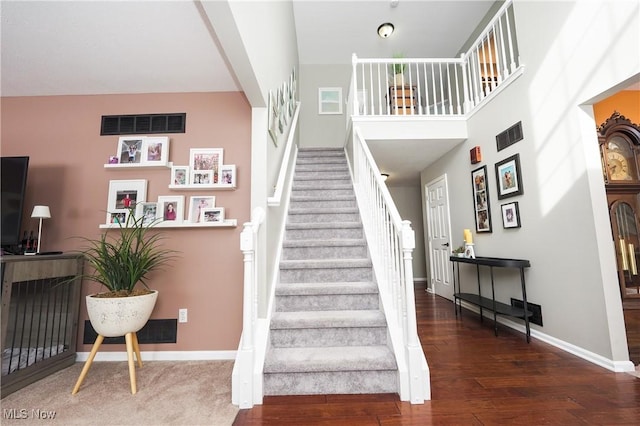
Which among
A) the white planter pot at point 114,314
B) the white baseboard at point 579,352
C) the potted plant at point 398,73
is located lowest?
the white baseboard at point 579,352

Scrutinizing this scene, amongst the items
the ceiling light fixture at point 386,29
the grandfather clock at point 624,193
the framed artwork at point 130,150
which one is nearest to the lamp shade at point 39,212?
the framed artwork at point 130,150

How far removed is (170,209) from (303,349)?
1706 mm

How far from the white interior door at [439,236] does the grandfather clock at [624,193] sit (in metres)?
1.86

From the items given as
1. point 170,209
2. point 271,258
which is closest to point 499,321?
point 271,258

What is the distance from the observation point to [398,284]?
6.26ft

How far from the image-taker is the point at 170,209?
2.55 meters

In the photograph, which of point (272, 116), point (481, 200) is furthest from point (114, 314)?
point (481, 200)

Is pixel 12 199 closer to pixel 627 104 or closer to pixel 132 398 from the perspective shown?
pixel 132 398

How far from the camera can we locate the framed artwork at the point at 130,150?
2.60m

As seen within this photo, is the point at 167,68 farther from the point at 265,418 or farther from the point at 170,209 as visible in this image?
the point at 265,418

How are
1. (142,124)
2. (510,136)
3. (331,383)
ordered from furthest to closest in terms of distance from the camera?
(510,136)
(142,124)
(331,383)

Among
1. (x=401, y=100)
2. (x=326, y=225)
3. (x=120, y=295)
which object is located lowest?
(x=120, y=295)

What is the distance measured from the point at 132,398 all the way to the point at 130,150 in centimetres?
204

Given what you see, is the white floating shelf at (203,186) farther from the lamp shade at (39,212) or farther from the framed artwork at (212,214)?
the lamp shade at (39,212)
